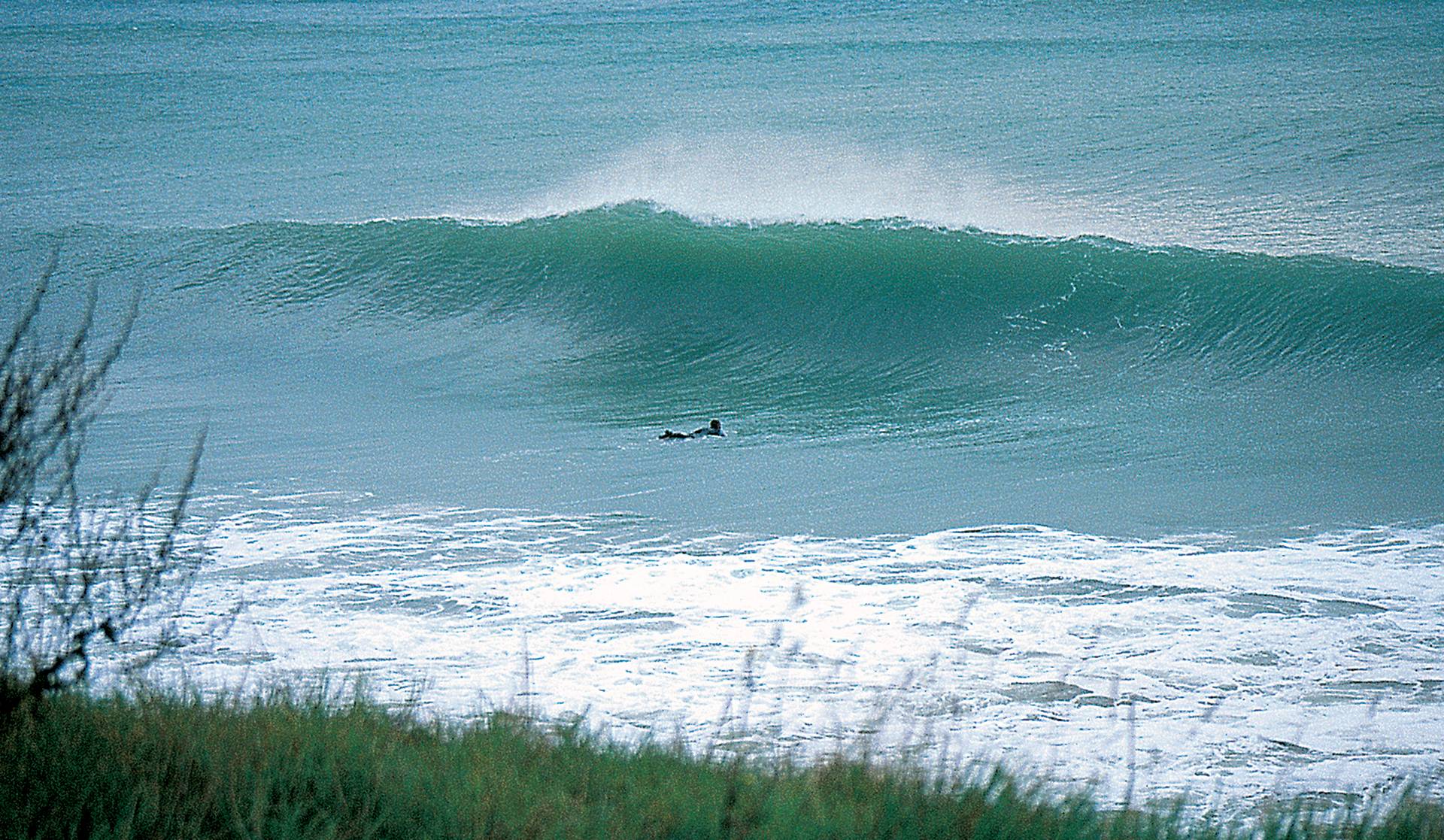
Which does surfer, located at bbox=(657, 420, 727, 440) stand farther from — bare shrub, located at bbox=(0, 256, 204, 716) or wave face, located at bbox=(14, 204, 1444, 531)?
bare shrub, located at bbox=(0, 256, 204, 716)

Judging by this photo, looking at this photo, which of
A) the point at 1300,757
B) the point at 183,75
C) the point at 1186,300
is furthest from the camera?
the point at 183,75

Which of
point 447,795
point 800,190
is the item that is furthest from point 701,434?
point 800,190

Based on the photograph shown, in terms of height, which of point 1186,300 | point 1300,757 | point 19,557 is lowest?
point 1300,757

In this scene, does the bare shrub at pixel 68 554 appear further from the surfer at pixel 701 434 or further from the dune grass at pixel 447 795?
the surfer at pixel 701 434

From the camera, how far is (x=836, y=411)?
33.1 ft

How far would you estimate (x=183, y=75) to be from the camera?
3794 cm

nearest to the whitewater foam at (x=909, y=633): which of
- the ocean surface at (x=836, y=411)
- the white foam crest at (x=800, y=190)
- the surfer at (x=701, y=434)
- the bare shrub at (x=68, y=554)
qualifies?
the ocean surface at (x=836, y=411)

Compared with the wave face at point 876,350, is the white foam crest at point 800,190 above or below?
above

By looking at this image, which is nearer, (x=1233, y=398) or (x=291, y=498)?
(x=291, y=498)

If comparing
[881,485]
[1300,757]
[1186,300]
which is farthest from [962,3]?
[1300,757]

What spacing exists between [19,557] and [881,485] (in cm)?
437

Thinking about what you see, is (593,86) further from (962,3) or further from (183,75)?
(962,3)

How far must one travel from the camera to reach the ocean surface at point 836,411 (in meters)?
4.76

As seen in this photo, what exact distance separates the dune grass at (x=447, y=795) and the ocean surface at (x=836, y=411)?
242mm
